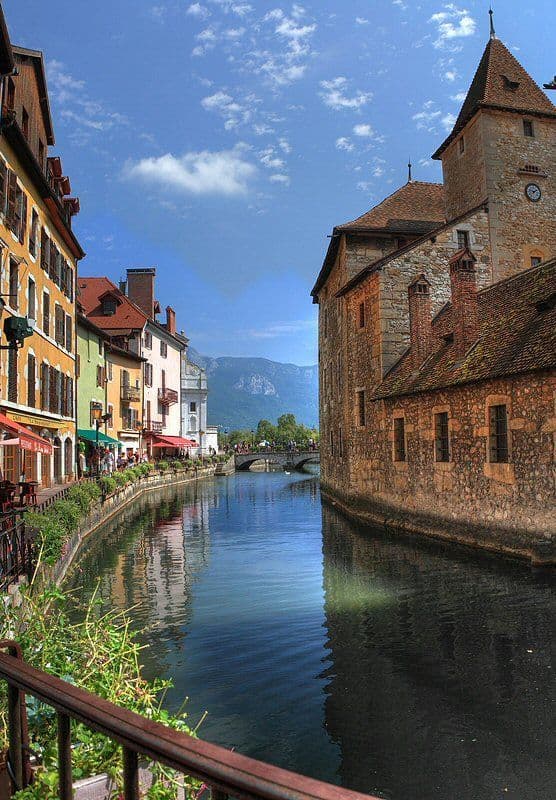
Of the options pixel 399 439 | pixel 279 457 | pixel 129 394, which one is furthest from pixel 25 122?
pixel 279 457

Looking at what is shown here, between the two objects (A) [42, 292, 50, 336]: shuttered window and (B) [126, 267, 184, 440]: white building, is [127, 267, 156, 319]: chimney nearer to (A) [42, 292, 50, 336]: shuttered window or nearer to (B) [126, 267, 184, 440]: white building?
(B) [126, 267, 184, 440]: white building

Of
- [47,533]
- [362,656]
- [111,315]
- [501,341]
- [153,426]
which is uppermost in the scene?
[111,315]

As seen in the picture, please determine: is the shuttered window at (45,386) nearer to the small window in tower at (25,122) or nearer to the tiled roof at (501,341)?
the small window in tower at (25,122)

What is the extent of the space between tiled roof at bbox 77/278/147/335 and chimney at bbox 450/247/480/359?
30.7 m

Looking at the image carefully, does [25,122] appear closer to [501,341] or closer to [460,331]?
[460,331]

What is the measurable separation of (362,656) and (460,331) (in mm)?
11212

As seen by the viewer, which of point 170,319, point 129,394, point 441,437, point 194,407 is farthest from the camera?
point 194,407

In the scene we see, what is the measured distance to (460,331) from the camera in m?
17.0

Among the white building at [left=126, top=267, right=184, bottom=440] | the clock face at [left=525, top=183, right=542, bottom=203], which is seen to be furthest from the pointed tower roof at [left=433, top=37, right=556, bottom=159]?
the white building at [left=126, top=267, right=184, bottom=440]

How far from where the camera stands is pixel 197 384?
6569 cm

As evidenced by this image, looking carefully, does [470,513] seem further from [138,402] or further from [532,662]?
[138,402]

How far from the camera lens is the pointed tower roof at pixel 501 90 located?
2344 centimetres

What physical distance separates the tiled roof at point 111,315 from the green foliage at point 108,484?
2126 cm

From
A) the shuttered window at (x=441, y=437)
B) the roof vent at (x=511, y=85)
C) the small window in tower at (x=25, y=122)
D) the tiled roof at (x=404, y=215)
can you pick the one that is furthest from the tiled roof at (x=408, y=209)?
the small window in tower at (x=25, y=122)
